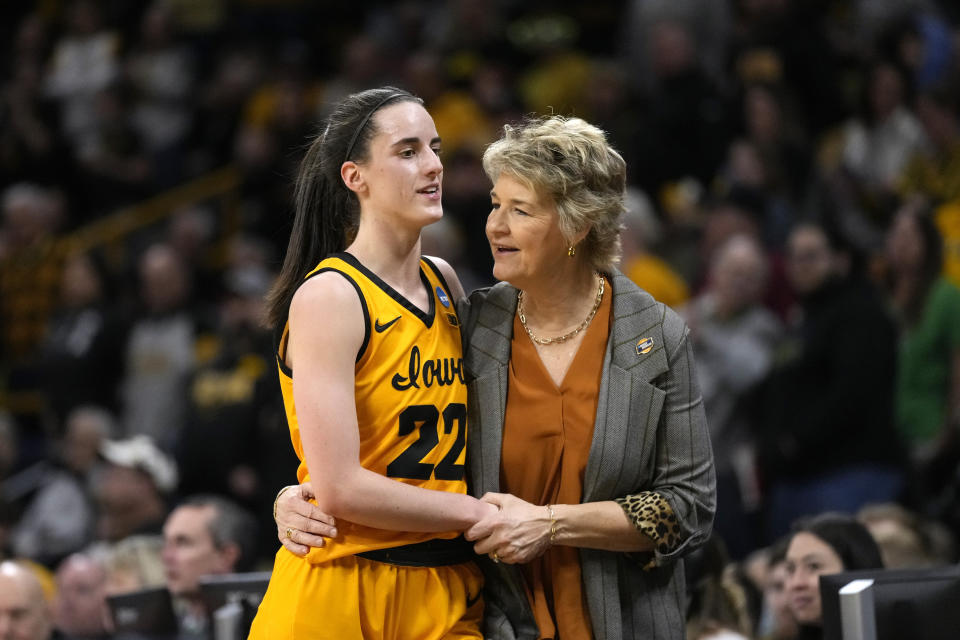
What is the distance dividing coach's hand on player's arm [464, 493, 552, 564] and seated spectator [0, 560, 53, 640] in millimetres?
2657

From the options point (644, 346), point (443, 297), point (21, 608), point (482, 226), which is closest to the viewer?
point (644, 346)

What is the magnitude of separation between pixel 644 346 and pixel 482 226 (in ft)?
16.5

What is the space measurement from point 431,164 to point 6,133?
29.3ft

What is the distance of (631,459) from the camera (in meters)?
3.30

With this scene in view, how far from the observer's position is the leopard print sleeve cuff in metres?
3.24

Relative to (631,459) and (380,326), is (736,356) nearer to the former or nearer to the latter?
(631,459)

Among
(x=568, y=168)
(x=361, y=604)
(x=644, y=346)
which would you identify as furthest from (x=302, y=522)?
(x=568, y=168)

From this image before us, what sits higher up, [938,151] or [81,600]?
[938,151]

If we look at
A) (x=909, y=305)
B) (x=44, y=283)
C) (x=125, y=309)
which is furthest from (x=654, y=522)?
(x=44, y=283)

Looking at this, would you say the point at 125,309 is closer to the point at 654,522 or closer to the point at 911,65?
the point at 911,65

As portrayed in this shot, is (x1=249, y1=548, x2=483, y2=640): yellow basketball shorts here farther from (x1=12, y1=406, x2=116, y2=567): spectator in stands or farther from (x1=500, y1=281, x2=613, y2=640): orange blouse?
(x1=12, y1=406, x2=116, y2=567): spectator in stands

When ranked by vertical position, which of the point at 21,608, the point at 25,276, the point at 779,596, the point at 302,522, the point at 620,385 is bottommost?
the point at 779,596

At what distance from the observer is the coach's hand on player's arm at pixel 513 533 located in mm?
3176

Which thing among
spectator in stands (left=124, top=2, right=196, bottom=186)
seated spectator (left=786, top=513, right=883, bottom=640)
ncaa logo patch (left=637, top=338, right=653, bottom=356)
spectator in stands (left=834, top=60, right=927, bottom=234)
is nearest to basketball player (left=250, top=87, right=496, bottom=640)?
ncaa logo patch (left=637, top=338, right=653, bottom=356)
